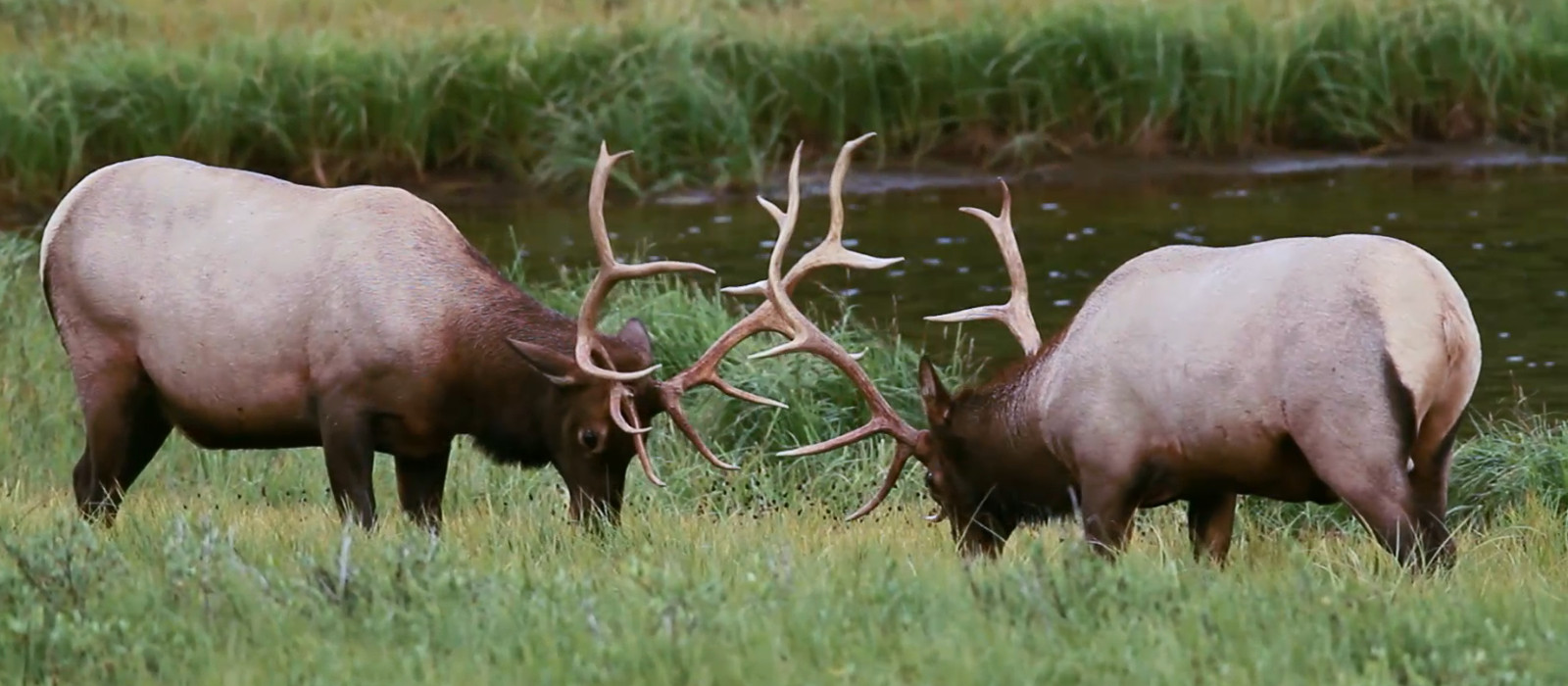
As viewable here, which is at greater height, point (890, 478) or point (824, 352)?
point (824, 352)

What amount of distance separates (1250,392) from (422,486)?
2647 mm

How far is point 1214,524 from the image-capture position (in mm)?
6910

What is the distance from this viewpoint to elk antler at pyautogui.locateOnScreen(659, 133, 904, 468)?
23.2 ft

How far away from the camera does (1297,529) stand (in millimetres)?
8492

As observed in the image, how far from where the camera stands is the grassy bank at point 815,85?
16.2 m

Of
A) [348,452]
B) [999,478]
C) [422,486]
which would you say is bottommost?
[422,486]

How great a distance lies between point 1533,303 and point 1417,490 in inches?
273

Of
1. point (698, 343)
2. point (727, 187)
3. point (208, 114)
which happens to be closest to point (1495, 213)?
point (727, 187)

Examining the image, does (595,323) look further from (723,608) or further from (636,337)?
(723,608)

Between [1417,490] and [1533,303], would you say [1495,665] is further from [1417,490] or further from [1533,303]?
[1533,303]

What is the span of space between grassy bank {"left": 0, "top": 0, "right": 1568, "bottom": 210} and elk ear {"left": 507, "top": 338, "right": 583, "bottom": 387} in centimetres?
909

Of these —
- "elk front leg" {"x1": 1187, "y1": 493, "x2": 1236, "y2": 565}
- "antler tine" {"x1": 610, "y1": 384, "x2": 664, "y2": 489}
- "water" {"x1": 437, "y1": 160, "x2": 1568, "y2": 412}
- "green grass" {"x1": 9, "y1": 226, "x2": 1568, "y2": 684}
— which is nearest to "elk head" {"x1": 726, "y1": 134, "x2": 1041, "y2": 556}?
"green grass" {"x1": 9, "y1": 226, "x2": 1568, "y2": 684}

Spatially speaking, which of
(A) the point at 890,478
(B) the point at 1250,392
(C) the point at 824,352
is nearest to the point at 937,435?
(A) the point at 890,478

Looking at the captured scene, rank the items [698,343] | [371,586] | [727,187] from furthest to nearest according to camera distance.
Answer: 1. [727,187]
2. [698,343]
3. [371,586]
